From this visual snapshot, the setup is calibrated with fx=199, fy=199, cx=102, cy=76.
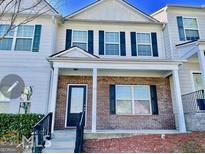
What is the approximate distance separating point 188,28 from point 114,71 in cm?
551

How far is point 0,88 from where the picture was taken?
9977mm

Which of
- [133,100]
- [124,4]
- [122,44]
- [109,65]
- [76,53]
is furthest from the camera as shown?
[124,4]

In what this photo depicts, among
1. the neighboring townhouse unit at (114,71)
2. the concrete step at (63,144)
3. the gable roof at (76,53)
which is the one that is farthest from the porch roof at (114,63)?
the concrete step at (63,144)

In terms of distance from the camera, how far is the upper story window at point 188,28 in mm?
11953

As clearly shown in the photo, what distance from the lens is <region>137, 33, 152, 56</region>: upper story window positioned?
1185 centimetres

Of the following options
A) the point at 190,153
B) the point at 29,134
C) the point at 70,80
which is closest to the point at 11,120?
the point at 29,134

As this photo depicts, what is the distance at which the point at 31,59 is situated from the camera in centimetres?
1047

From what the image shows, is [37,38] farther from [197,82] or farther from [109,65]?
[197,82]

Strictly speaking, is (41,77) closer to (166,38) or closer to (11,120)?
(11,120)

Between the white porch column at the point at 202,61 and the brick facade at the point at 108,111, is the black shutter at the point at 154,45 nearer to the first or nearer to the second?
the brick facade at the point at 108,111

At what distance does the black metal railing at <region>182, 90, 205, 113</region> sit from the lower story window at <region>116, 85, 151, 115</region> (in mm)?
1899

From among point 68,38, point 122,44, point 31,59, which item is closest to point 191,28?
point 122,44

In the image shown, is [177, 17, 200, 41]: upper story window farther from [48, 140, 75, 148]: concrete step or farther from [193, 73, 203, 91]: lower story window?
[48, 140, 75, 148]: concrete step

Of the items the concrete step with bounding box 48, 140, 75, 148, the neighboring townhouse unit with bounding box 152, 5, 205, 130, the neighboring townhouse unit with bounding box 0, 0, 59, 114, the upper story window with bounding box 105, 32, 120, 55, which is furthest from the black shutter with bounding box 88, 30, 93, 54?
the concrete step with bounding box 48, 140, 75, 148
